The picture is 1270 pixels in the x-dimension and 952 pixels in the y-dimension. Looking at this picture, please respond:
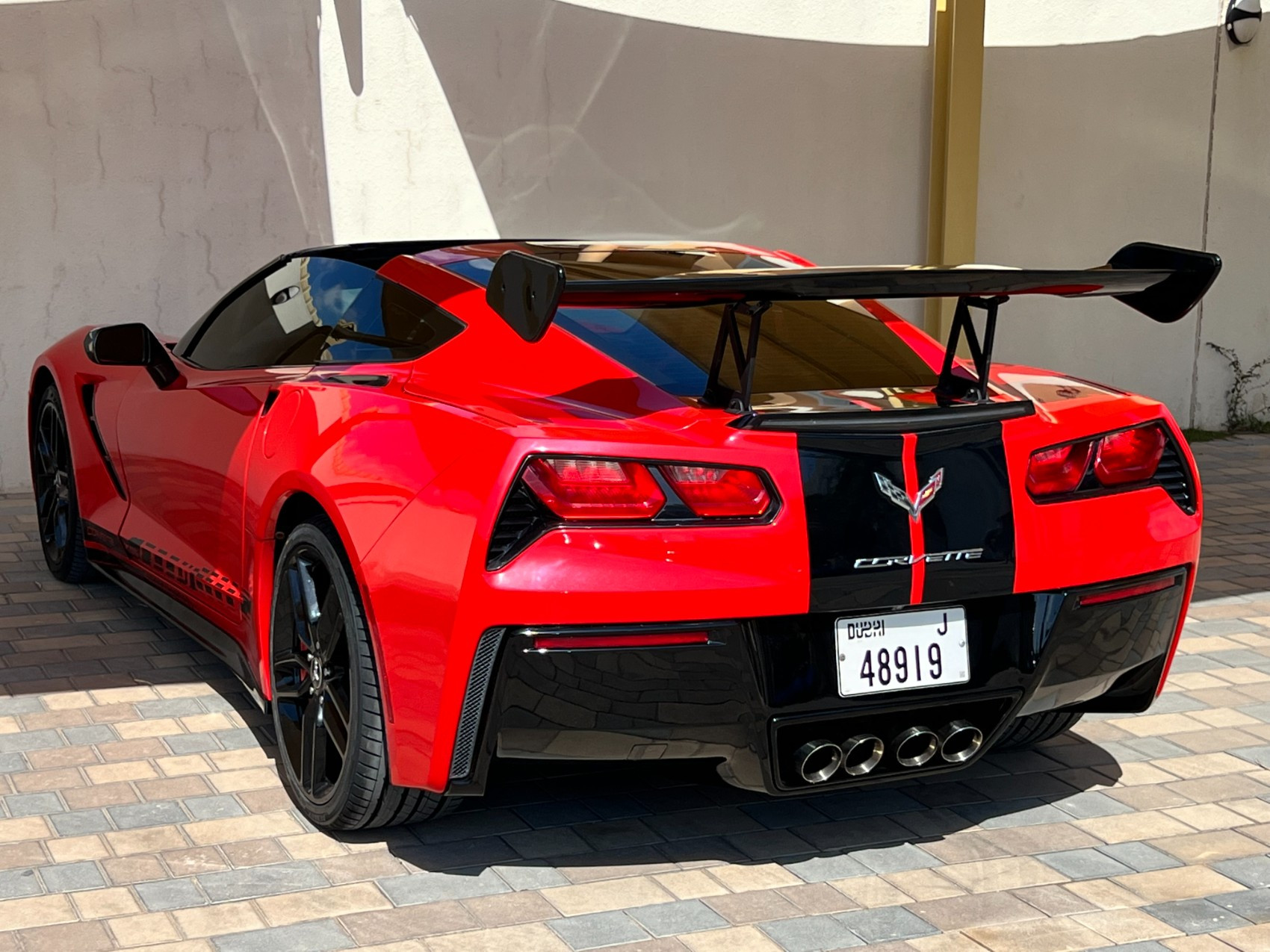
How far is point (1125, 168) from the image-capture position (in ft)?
31.6

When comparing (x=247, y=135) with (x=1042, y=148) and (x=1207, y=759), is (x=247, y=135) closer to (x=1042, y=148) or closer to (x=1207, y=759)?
(x=1042, y=148)

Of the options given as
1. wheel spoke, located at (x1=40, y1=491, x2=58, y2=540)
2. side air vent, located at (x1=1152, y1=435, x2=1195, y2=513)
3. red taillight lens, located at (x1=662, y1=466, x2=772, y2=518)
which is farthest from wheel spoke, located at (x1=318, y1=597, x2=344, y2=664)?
wheel spoke, located at (x1=40, y1=491, x2=58, y2=540)

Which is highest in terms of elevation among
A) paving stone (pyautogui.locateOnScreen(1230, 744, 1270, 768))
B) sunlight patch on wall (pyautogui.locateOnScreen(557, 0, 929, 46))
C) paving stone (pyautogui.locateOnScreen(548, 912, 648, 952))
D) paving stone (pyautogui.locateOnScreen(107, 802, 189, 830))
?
sunlight patch on wall (pyautogui.locateOnScreen(557, 0, 929, 46))

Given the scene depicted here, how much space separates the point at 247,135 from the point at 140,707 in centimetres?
419

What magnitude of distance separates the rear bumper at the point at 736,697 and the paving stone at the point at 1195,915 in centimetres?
47

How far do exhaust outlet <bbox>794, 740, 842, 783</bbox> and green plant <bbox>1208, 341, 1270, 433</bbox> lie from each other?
781 centimetres

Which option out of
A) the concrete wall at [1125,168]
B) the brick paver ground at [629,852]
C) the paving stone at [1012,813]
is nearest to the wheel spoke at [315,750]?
the brick paver ground at [629,852]

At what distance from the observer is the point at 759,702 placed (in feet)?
9.82

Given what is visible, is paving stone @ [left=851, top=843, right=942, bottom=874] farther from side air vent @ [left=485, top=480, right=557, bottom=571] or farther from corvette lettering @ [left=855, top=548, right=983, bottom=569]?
side air vent @ [left=485, top=480, right=557, bottom=571]

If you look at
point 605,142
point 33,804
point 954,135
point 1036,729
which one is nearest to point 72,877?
point 33,804

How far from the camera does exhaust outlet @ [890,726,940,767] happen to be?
124 inches

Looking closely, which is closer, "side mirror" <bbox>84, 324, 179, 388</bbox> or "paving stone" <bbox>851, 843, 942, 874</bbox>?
"paving stone" <bbox>851, 843, 942, 874</bbox>

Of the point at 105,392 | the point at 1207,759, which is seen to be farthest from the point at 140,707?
the point at 1207,759

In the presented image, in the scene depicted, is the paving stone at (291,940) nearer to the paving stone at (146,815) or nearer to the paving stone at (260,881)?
the paving stone at (260,881)
